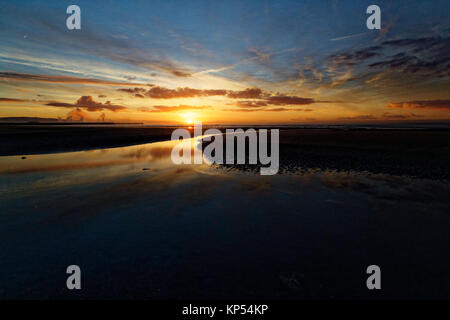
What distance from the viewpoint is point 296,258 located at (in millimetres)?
6379

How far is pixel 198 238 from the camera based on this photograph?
7.51 metres

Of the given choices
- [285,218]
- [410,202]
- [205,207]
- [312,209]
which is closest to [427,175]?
[410,202]

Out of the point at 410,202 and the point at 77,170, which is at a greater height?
the point at 77,170

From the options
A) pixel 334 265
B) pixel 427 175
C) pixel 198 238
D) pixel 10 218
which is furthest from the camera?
pixel 427 175

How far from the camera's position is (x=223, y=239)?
7.48 meters

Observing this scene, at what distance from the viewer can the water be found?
207 inches

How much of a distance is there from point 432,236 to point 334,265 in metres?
4.67

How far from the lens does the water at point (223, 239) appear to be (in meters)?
5.26

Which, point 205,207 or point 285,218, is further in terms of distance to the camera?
point 205,207
